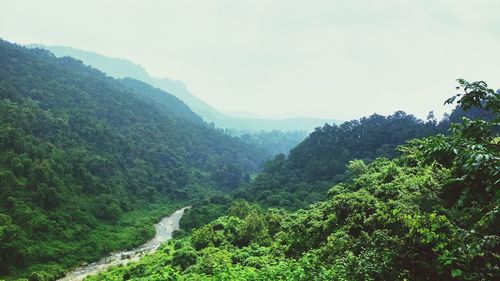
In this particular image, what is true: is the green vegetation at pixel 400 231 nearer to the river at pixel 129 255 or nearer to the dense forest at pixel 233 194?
the dense forest at pixel 233 194

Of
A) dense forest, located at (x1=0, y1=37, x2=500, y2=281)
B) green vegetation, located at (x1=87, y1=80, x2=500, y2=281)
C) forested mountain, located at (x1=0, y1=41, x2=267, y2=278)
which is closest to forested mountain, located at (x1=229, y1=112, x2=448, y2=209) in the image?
dense forest, located at (x1=0, y1=37, x2=500, y2=281)

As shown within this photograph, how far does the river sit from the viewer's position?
48.0 meters

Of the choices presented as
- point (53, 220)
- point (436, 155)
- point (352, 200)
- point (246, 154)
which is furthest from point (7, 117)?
point (246, 154)

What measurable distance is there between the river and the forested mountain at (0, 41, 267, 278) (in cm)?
141

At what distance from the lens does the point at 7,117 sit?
2857 inches

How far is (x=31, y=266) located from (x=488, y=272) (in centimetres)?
4894

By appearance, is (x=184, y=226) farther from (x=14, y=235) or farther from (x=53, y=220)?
(x=14, y=235)

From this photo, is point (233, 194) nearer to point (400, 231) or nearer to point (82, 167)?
point (82, 167)

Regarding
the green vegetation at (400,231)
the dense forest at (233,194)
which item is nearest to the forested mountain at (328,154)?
the dense forest at (233,194)

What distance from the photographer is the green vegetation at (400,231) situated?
7.09 metres

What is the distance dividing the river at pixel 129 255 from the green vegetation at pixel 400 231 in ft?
34.7

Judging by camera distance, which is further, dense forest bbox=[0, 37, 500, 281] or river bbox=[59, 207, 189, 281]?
river bbox=[59, 207, 189, 281]

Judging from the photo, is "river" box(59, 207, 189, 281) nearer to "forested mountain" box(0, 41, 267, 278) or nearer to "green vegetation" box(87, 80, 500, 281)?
"forested mountain" box(0, 41, 267, 278)

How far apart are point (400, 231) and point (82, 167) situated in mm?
Answer: 70041
